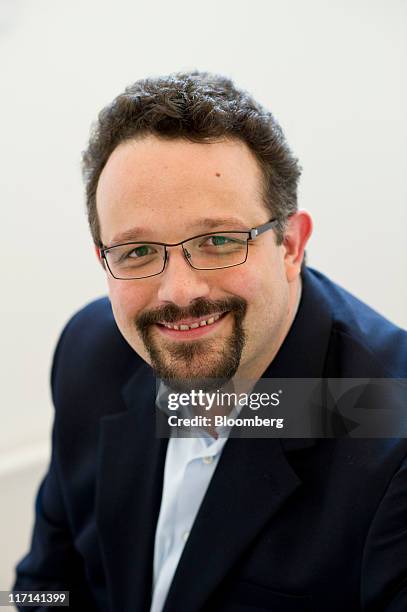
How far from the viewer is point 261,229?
3.29 ft

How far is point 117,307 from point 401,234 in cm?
136

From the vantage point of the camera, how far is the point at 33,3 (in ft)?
5.57

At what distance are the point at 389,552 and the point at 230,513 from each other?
270 mm

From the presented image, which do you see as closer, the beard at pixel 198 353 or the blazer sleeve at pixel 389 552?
the blazer sleeve at pixel 389 552

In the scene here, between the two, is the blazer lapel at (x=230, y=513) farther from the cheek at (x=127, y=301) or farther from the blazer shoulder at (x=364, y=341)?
the cheek at (x=127, y=301)

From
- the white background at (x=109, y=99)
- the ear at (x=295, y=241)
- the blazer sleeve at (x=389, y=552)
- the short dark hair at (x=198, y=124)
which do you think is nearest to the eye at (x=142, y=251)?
the short dark hair at (x=198, y=124)

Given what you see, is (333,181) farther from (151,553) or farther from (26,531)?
(26,531)

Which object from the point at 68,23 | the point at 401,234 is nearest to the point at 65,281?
the point at 68,23

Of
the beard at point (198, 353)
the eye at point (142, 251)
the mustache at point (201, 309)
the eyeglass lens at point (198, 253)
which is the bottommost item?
the beard at point (198, 353)

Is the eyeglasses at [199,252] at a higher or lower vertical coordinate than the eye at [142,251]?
lower

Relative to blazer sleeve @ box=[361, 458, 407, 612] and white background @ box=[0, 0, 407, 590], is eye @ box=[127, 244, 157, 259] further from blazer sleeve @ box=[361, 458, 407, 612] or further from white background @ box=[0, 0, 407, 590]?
→ white background @ box=[0, 0, 407, 590]

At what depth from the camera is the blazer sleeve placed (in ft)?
2.90

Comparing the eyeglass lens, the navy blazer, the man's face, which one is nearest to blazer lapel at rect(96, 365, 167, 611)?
the navy blazer

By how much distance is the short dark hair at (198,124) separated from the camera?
0.96m
